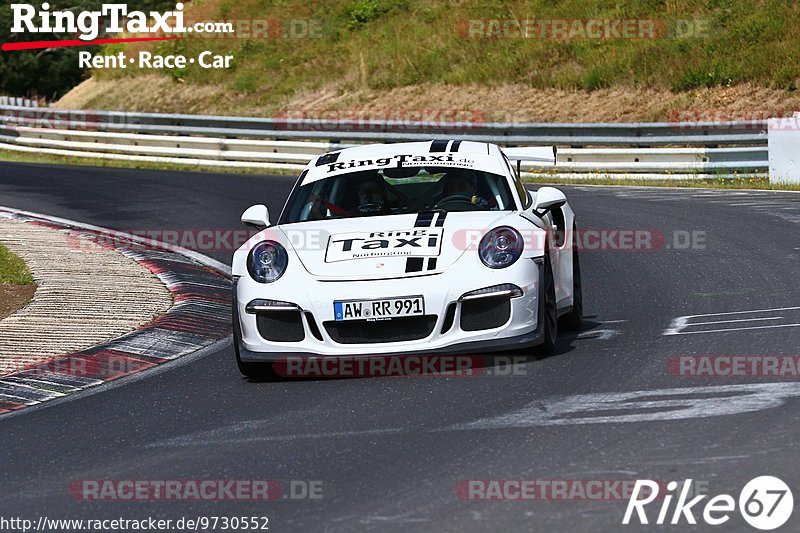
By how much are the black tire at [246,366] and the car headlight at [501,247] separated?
4.53 feet

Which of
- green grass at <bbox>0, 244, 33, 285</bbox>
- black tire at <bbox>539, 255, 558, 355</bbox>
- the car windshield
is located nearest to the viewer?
black tire at <bbox>539, 255, 558, 355</bbox>

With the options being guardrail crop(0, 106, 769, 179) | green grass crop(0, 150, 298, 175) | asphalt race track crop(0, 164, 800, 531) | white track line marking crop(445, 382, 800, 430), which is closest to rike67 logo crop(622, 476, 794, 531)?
asphalt race track crop(0, 164, 800, 531)

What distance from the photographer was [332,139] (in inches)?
1007

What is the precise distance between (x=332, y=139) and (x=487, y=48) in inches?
329

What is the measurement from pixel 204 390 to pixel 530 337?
1796 mm

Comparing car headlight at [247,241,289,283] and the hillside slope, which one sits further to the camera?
the hillside slope

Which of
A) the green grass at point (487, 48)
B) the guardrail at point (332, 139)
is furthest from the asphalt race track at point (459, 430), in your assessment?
the green grass at point (487, 48)

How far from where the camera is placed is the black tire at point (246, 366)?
307 inches

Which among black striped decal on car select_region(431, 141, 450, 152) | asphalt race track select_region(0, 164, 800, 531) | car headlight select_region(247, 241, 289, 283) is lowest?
asphalt race track select_region(0, 164, 800, 531)

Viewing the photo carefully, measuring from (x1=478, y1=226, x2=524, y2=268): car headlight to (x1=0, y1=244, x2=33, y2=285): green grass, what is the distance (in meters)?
5.49

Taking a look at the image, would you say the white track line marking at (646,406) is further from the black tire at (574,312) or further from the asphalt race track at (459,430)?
the black tire at (574,312)

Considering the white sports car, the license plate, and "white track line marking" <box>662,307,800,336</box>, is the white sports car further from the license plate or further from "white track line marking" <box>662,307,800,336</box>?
"white track line marking" <box>662,307,800,336</box>

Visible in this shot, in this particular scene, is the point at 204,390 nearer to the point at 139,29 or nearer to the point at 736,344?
the point at 736,344

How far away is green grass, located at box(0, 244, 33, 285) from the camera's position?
39.1 feet
